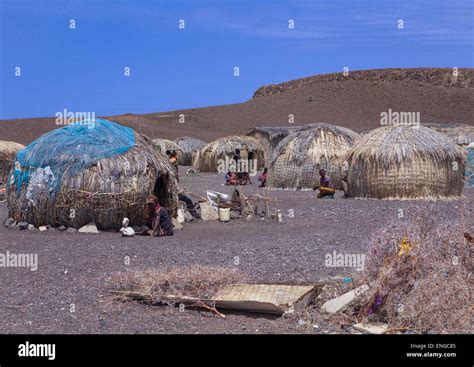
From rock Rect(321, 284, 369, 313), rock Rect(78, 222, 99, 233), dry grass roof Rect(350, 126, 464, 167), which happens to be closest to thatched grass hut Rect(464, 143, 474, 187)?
dry grass roof Rect(350, 126, 464, 167)

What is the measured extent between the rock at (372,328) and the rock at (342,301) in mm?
437

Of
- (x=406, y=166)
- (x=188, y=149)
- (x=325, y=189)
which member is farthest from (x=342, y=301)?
(x=188, y=149)

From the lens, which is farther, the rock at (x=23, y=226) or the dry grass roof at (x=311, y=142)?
the dry grass roof at (x=311, y=142)

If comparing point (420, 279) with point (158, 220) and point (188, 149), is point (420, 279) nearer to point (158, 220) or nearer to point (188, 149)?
point (158, 220)

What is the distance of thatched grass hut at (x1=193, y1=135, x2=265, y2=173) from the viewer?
35875 millimetres

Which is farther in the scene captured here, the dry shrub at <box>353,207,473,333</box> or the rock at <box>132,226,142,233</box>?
the rock at <box>132,226,142,233</box>

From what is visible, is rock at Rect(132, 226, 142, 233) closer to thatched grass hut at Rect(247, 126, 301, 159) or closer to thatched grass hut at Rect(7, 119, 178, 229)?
thatched grass hut at Rect(7, 119, 178, 229)

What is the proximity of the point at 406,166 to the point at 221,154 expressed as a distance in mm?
18396

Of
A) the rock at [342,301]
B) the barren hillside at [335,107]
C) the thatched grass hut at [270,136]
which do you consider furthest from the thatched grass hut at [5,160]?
the barren hillside at [335,107]

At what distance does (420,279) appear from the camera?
6.64 m

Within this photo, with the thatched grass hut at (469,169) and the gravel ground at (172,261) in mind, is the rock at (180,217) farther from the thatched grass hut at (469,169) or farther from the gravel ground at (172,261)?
the thatched grass hut at (469,169)

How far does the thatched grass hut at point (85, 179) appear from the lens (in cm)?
1337

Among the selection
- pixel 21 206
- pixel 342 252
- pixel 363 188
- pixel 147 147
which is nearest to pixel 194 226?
pixel 147 147

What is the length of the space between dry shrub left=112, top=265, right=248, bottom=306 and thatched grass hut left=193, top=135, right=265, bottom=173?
26.6 m
